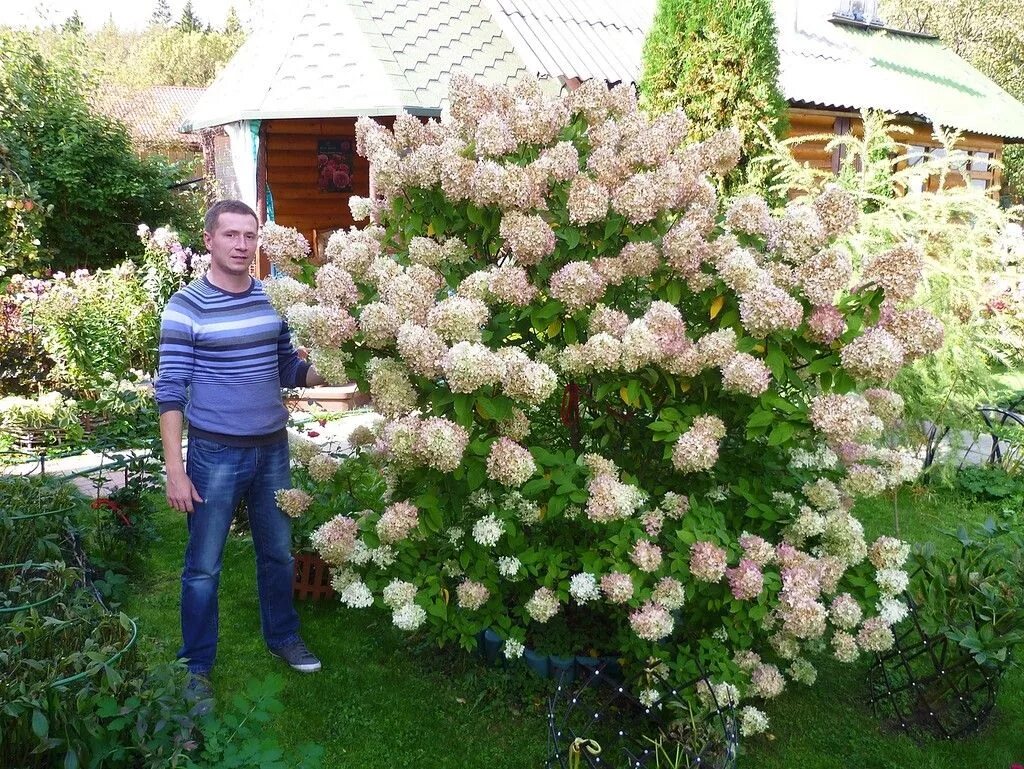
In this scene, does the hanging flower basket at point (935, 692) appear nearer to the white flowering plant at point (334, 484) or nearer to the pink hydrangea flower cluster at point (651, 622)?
the pink hydrangea flower cluster at point (651, 622)

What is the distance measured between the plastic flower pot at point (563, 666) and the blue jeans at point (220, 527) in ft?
3.88

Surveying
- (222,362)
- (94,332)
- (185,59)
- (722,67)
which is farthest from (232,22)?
(222,362)

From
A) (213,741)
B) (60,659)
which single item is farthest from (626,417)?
(60,659)

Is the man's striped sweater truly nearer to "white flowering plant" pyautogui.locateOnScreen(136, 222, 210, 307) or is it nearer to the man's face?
the man's face

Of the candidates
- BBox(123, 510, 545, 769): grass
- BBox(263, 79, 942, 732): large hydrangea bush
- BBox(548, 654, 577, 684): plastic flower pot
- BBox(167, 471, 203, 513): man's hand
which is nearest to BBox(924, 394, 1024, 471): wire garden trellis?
BBox(263, 79, 942, 732): large hydrangea bush

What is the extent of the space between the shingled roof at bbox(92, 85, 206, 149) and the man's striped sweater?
18758 millimetres

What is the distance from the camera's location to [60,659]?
2.29 m

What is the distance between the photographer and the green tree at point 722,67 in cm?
641

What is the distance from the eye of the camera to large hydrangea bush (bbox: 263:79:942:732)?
248 cm

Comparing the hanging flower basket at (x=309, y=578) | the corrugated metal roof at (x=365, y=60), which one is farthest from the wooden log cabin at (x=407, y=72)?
the hanging flower basket at (x=309, y=578)

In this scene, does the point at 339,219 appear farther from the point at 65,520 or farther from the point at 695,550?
the point at 695,550

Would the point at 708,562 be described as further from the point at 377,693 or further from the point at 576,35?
the point at 576,35

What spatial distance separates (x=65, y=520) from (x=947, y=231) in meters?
5.49

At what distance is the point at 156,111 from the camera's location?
2972 cm
